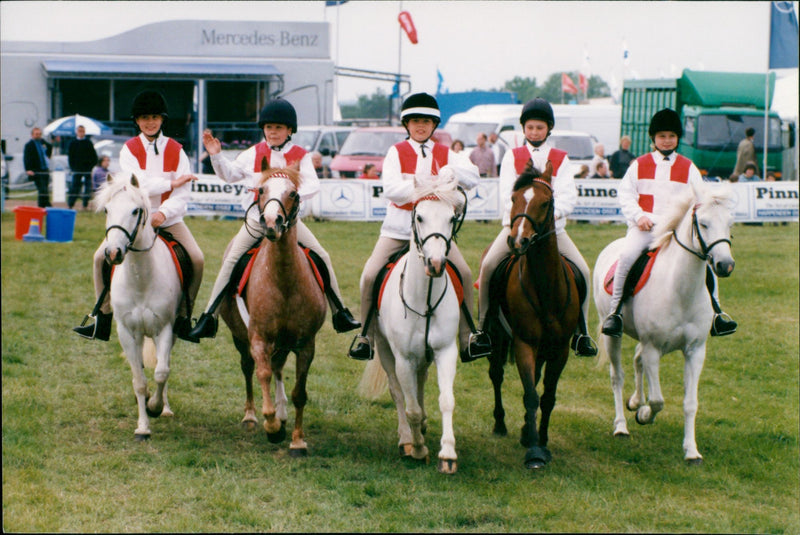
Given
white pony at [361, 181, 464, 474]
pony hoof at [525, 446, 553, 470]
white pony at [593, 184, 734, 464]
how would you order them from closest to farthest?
white pony at [361, 181, 464, 474]
white pony at [593, 184, 734, 464]
pony hoof at [525, 446, 553, 470]

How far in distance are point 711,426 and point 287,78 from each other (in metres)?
29.4

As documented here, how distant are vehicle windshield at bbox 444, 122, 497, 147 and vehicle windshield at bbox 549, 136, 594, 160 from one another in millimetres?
3246

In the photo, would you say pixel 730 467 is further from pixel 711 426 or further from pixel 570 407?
pixel 570 407

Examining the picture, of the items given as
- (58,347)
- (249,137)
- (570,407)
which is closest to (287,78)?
(249,137)

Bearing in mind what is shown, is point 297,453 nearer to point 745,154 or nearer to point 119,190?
point 119,190

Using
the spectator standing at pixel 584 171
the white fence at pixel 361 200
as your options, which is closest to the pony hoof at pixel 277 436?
the white fence at pixel 361 200

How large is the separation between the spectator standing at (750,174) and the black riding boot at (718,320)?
55.2 ft

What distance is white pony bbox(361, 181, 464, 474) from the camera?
6574 millimetres

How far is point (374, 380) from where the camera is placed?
26.9ft

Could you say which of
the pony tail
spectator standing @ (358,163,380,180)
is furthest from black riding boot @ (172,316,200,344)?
spectator standing @ (358,163,380,180)

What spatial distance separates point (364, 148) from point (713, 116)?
33.5ft

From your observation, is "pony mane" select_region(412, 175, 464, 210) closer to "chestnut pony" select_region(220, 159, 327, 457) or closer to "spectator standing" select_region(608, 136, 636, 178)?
"chestnut pony" select_region(220, 159, 327, 457)

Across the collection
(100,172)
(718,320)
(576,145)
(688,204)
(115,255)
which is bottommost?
(718,320)

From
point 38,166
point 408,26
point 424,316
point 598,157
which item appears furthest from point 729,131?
point 424,316
